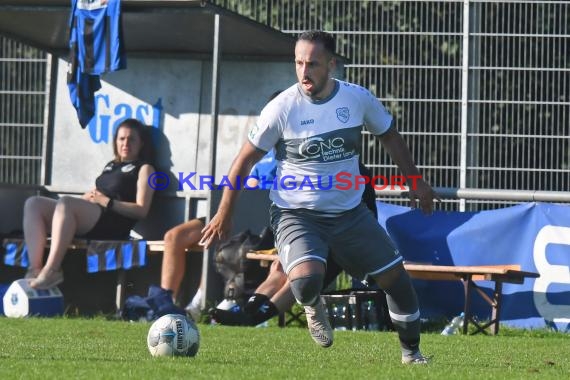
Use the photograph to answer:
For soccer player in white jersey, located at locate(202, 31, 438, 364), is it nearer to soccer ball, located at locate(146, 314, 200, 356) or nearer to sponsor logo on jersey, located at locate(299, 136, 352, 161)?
sponsor logo on jersey, located at locate(299, 136, 352, 161)

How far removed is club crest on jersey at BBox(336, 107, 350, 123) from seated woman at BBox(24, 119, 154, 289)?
5.78m

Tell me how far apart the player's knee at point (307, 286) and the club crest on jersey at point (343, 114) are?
955 mm

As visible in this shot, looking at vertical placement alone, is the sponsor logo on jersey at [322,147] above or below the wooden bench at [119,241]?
above

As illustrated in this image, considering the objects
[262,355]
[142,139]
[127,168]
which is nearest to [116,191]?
[127,168]

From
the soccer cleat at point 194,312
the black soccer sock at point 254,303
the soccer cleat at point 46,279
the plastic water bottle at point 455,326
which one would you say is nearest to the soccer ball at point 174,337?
the black soccer sock at point 254,303

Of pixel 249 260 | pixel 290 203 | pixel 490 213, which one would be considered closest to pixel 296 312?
pixel 249 260

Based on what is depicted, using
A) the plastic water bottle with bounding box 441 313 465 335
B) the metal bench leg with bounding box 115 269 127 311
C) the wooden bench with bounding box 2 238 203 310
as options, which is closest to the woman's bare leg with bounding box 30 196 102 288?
the wooden bench with bounding box 2 238 203 310

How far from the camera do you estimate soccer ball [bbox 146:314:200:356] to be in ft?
27.0

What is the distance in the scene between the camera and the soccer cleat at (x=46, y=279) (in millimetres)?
13320

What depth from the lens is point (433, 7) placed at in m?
14.5

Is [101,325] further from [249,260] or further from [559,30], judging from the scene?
[559,30]

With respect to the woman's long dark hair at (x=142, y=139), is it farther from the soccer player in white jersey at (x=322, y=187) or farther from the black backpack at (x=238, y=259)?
the soccer player in white jersey at (x=322, y=187)

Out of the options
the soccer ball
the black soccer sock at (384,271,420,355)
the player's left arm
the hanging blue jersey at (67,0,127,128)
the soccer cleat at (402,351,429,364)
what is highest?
the hanging blue jersey at (67,0,127,128)

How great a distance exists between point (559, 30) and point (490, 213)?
2209mm
